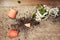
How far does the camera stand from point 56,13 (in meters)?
1.05

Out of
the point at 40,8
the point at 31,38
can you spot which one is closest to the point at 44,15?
the point at 40,8

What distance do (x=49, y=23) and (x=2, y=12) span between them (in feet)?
0.96

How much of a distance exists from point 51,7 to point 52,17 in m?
0.07

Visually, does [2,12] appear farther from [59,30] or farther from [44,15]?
[59,30]

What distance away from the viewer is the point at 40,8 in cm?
105

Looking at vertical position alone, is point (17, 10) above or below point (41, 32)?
above

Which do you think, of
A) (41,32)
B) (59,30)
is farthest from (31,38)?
(59,30)

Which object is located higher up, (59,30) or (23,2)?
(23,2)

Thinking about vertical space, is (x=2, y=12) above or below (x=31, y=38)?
above

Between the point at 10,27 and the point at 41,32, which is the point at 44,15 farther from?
the point at 10,27

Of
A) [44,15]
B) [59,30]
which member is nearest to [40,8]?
[44,15]

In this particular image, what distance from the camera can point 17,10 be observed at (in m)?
1.07

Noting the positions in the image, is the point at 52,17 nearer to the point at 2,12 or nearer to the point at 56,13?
the point at 56,13

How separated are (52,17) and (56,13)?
0.03 meters
